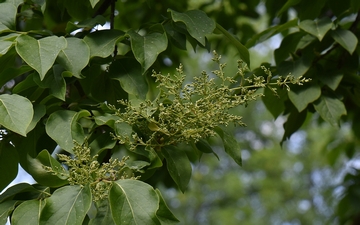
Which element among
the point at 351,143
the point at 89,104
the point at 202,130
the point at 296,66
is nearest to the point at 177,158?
the point at 202,130

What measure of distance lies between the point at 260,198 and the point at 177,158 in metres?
11.0

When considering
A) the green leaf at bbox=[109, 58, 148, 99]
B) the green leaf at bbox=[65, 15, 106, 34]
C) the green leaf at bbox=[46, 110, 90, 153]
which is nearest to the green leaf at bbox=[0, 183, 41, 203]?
the green leaf at bbox=[46, 110, 90, 153]

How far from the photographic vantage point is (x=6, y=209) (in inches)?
48.3

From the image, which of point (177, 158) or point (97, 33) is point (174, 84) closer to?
point (177, 158)

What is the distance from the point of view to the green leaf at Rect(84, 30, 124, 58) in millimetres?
1429

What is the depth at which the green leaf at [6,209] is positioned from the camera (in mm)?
1211

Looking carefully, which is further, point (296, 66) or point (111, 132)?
point (296, 66)

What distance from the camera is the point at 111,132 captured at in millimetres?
1388

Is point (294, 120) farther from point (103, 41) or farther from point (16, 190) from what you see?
point (16, 190)

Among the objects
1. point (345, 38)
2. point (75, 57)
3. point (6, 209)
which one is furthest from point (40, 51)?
point (345, 38)

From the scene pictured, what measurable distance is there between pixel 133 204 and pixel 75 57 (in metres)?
0.41

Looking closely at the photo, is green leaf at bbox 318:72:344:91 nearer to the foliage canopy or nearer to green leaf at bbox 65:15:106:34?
the foliage canopy

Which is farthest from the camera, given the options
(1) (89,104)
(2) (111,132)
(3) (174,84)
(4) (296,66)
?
(4) (296,66)

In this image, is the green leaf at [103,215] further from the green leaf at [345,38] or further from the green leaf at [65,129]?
the green leaf at [345,38]
